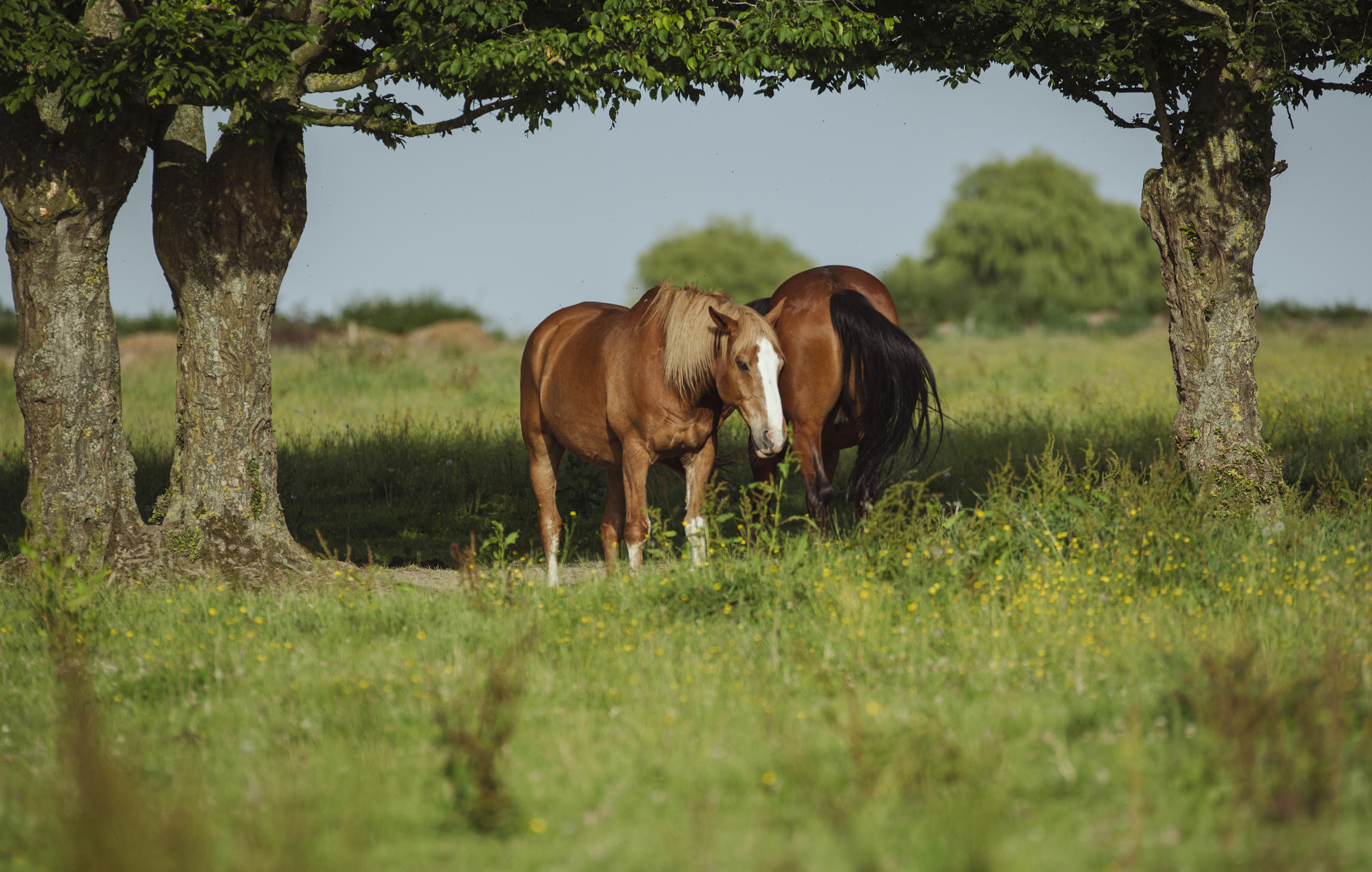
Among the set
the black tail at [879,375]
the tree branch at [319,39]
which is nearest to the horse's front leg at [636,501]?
the black tail at [879,375]

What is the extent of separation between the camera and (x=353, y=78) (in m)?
8.05

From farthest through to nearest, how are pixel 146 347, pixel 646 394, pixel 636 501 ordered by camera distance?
pixel 146 347
pixel 636 501
pixel 646 394

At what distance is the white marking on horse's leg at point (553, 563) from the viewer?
803 centimetres

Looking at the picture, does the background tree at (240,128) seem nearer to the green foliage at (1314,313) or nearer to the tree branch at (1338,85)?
the tree branch at (1338,85)

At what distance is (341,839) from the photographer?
350 cm

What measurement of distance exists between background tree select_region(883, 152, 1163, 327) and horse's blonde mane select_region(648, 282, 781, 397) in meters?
54.6

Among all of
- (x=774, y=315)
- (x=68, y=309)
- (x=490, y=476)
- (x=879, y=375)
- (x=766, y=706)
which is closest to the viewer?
(x=766, y=706)

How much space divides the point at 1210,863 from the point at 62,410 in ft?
26.3

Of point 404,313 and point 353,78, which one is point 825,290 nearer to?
point 353,78

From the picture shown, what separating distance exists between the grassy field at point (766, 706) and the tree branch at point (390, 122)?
3388 mm

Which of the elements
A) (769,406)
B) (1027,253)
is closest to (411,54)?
(769,406)

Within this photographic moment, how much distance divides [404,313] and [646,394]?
110ft

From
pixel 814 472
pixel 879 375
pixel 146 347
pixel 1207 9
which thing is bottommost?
pixel 814 472

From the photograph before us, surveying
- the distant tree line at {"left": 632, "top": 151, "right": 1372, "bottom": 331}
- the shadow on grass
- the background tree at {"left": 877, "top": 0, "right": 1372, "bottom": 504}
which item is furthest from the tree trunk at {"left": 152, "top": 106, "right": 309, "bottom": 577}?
the distant tree line at {"left": 632, "top": 151, "right": 1372, "bottom": 331}
